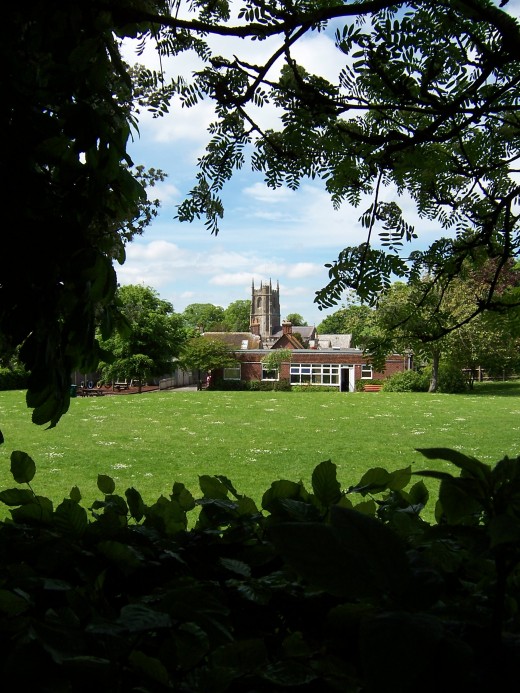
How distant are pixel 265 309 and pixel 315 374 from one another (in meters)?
38.0

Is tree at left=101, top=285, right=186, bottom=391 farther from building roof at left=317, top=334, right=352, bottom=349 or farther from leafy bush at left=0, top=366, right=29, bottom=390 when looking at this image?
building roof at left=317, top=334, right=352, bottom=349

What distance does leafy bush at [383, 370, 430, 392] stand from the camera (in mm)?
33000

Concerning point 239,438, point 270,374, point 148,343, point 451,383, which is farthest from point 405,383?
point 239,438

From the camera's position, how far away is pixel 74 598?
768 mm

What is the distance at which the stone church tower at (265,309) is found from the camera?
7681 centimetres

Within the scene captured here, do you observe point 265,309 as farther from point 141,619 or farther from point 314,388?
point 141,619

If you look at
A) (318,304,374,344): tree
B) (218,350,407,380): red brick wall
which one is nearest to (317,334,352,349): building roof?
(218,350,407,380): red brick wall

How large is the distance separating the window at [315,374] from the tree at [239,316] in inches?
1699

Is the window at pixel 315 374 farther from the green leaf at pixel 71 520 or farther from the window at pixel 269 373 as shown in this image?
the green leaf at pixel 71 520

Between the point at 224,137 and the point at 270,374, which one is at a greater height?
the point at 224,137

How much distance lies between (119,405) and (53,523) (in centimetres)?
2477

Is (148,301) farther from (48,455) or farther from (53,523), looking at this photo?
(53,523)

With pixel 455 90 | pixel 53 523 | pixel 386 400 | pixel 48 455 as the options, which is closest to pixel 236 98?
pixel 455 90

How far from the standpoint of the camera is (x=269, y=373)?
132 ft
